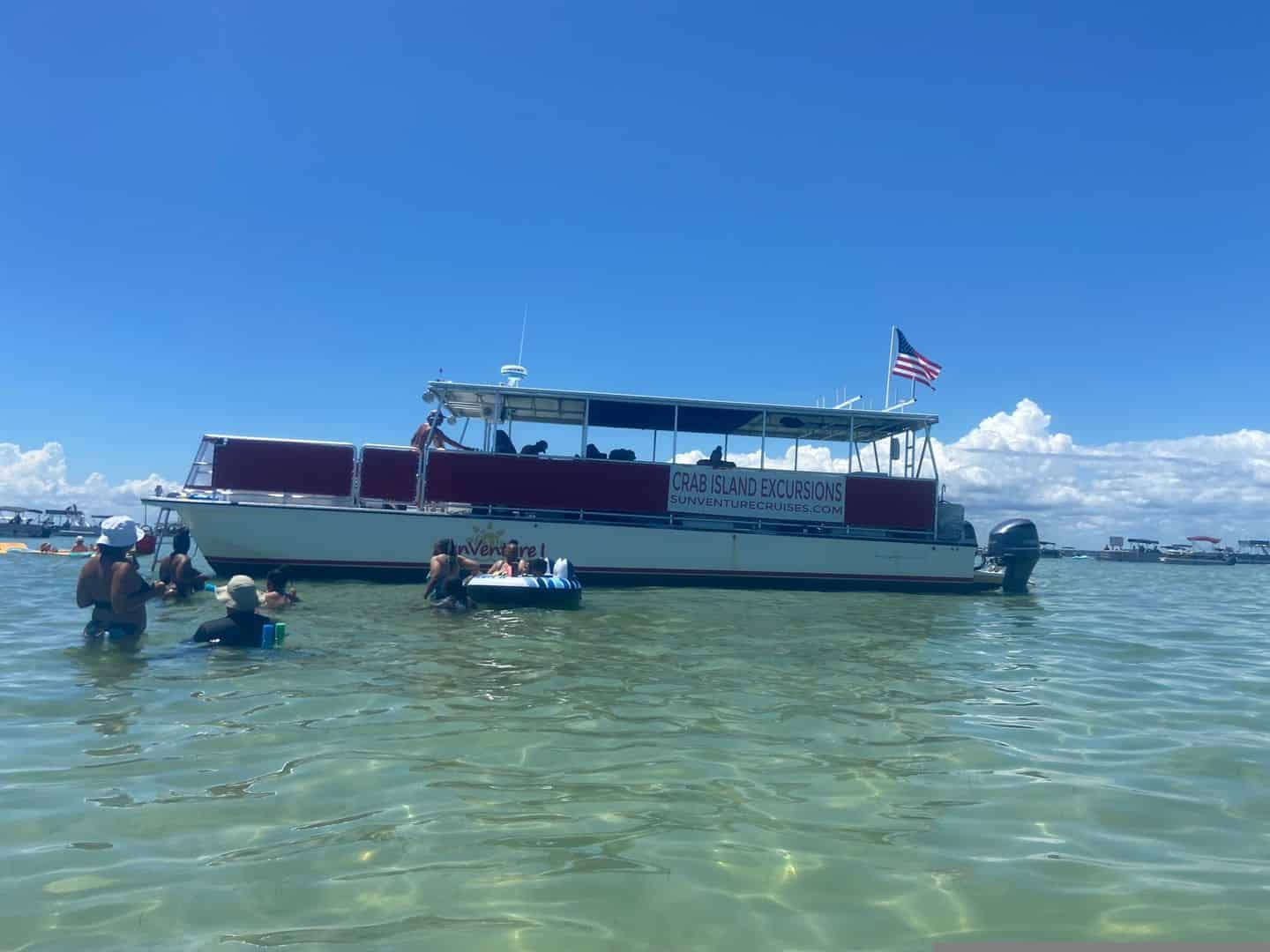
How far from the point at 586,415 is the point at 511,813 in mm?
18434

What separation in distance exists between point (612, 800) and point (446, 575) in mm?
9940

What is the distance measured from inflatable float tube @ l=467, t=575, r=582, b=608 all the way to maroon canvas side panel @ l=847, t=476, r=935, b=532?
11433 millimetres

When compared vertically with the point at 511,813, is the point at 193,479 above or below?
above

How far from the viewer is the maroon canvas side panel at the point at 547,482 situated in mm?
22094

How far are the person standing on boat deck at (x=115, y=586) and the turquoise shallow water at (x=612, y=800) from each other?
372mm

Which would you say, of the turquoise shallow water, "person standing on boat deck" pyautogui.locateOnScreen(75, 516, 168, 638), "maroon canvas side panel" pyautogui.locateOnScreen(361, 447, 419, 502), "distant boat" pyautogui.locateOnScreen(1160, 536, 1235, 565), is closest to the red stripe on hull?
"maroon canvas side panel" pyautogui.locateOnScreen(361, 447, 419, 502)

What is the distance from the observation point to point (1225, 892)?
4.08 metres

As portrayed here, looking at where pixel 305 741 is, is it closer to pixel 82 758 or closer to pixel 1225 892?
pixel 82 758

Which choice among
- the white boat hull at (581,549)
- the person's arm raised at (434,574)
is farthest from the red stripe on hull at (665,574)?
the person's arm raised at (434,574)

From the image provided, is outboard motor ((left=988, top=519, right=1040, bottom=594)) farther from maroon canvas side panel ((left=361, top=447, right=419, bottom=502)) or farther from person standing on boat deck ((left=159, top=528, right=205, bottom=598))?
person standing on boat deck ((left=159, top=528, right=205, bottom=598))

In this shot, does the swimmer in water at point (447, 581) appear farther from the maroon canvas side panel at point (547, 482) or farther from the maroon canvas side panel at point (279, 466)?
the maroon canvas side panel at point (279, 466)

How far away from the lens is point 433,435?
884 inches

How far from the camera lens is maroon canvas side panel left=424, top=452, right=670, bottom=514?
2209cm

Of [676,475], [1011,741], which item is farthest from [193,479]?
[1011,741]
